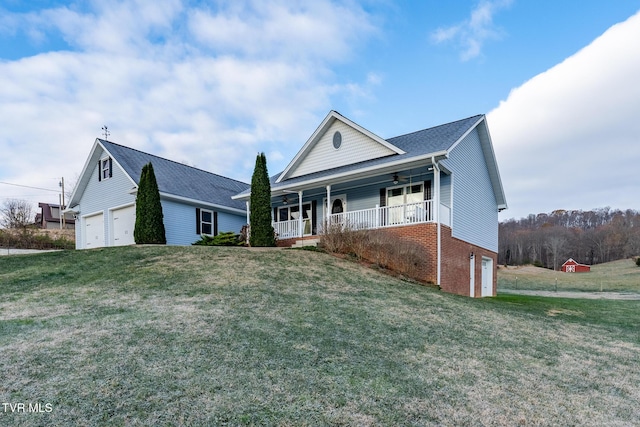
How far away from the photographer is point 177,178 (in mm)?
19828

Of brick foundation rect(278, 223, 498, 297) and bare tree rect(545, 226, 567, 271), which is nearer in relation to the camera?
brick foundation rect(278, 223, 498, 297)

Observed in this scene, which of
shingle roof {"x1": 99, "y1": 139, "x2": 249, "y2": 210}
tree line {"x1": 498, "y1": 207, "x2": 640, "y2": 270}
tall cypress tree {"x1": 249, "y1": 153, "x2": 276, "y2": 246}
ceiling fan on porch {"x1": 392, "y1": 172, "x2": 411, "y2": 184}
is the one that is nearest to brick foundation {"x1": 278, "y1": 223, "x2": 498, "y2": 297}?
ceiling fan on porch {"x1": 392, "y1": 172, "x2": 411, "y2": 184}

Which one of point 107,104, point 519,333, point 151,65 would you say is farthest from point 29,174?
point 519,333

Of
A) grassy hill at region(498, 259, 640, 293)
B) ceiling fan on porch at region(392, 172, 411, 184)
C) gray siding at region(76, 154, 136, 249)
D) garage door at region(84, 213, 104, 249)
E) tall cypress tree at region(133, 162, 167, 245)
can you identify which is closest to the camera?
ceiling fan on porch at region(392, 172, 411, 184)

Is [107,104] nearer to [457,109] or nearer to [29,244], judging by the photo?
[29,244]

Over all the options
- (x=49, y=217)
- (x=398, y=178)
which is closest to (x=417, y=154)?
(x=398, y=178)

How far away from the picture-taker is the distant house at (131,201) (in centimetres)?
1814

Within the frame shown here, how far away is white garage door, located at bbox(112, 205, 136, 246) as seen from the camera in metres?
18.1

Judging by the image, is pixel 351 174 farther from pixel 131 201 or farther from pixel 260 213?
pixel 131 201

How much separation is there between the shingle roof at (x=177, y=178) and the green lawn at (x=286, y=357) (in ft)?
33.4

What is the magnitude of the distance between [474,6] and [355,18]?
406cm

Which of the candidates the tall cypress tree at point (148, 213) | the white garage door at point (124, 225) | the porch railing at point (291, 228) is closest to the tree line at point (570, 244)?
the porch railing at point (291, 228)

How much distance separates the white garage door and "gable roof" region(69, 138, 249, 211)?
163 centimetres

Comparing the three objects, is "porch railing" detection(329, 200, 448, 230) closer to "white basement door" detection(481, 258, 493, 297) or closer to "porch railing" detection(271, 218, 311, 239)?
"porch railing" detection(271, 218, 311, 239)
